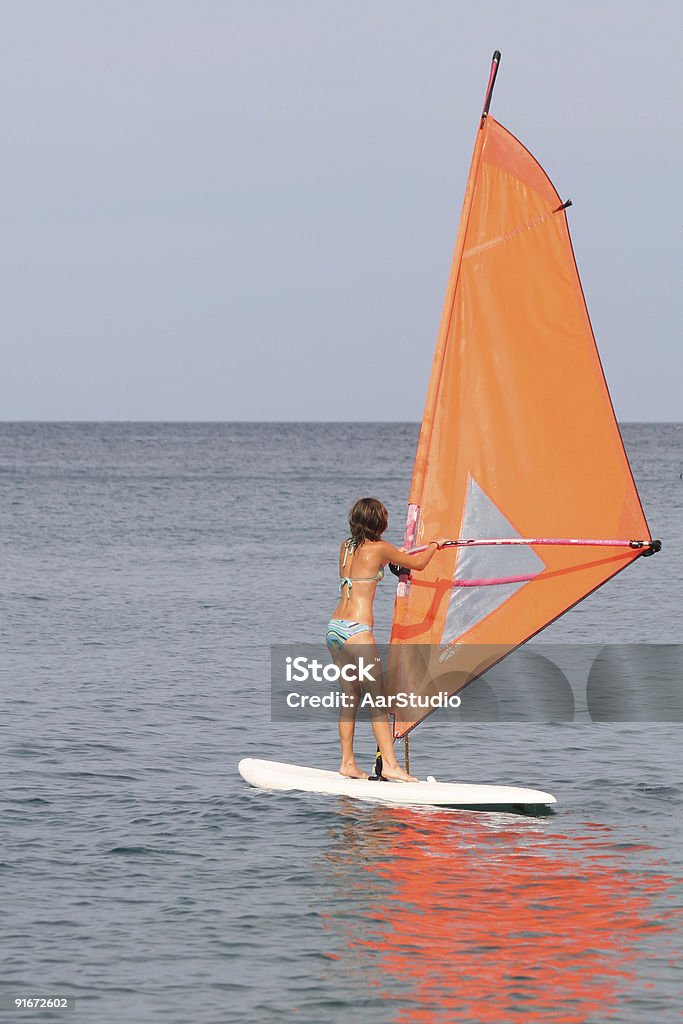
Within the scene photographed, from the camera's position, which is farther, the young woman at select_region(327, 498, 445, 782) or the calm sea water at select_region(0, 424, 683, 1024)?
the young woman at select_region(327, 498, 445, 782)

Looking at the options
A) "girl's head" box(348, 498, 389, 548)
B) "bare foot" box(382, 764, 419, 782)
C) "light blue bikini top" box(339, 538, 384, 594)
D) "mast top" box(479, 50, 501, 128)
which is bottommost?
"bare foot" box(382, 764, 419, 782)

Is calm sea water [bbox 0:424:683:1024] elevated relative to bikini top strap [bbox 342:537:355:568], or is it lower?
lower

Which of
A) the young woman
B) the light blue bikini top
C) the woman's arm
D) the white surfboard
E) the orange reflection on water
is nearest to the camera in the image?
the orange reflection on water

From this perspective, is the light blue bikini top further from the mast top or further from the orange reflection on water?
the mast top

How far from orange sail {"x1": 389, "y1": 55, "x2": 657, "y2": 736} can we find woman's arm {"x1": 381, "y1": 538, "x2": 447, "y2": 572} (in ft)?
1.51

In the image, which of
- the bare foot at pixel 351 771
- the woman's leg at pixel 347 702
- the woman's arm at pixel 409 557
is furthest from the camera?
the bare foot at pixel 351 771

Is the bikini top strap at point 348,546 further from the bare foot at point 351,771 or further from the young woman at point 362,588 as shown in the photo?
the bare foot at point 351,771

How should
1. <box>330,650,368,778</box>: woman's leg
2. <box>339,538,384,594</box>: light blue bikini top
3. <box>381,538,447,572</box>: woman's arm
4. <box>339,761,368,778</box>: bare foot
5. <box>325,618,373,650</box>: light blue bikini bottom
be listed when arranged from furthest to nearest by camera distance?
<box>339,761,368,778</box>: bare foot → <box>330,650,368,778</box>: woman's leg → <box>325,618,373,650</box>: light blue bikini bottom → <box>339,538,384,594</box>: light blue bikini top → <box>381,538,447,572</box>: woman's arm

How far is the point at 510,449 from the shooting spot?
13289 mm

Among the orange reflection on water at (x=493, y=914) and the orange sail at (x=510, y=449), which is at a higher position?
the orange sail at (x=510, y=449)

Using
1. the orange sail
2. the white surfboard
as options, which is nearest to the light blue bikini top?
the orange sail

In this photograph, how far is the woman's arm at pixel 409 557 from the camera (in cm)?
1247

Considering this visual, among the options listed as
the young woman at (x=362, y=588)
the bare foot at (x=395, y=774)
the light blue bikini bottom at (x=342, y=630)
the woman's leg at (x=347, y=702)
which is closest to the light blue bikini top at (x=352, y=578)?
the young woman at (x=362, y=588)

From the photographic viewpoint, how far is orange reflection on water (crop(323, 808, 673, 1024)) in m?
9.49
